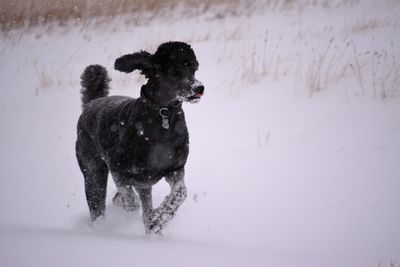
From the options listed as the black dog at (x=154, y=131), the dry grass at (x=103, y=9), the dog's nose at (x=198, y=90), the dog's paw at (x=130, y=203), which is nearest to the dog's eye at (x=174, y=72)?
the black dog at (x=154, y=131)

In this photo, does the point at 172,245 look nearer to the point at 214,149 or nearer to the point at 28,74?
the point at 214,149

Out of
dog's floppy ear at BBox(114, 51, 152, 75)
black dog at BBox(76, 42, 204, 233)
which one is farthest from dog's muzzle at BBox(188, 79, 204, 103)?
dog's floppy ear at BBox(114, 51, 152, 75)

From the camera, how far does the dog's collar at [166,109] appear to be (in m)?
3.82

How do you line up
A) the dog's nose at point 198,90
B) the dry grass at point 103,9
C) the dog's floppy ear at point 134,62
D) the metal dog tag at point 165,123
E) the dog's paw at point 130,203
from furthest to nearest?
1. the dry grass at point 103,9
2. the dog's paw at point 130,203
3. the dog's floppy ear at point 134,62
4. the metal dog tag at point 165,123
5. the dog's nose at point 198,90

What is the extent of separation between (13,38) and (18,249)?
38.3 ft

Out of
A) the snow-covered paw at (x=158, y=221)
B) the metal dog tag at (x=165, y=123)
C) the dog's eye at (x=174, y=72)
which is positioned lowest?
the snow-covered paw at (x=158, y=221)

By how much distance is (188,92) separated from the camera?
372 centimetres

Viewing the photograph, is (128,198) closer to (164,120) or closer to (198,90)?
(164,120)

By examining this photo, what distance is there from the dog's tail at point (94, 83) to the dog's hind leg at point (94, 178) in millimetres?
664

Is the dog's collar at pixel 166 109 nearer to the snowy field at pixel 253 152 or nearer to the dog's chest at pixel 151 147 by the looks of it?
the dog's chest at pixel 151 147

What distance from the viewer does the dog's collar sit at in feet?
12.5

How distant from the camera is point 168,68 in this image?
4031mm

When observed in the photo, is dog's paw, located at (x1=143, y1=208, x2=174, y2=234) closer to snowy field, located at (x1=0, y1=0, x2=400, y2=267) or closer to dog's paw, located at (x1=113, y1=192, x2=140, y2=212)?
snowy field, located at (x1=0, y1=0, x2=400, y2=267)

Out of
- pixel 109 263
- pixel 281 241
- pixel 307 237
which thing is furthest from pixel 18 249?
pixel 307 237
